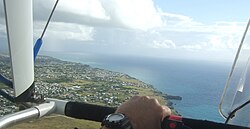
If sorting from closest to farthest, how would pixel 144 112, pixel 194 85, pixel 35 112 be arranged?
pixel 144 112 < pixel 35 112 < pixel 194 85

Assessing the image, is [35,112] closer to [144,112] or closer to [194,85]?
[144,112]

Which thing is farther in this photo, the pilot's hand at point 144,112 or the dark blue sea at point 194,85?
the dark blue sea at point 194,85

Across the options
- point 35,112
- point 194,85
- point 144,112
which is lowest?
point 194,85

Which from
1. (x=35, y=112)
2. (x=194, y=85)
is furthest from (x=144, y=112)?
(x=194, y=85)

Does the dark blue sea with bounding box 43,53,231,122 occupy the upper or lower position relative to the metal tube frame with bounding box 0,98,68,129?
lower

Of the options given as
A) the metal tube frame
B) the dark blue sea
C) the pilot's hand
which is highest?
the pilot's hand

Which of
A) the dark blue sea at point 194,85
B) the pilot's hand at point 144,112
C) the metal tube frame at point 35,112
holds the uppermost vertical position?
the pilot's hand at point 144,112

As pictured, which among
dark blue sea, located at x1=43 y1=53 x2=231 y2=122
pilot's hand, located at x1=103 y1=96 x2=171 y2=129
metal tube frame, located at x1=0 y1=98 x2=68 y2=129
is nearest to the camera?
pilot's hand, located at x1=103 y1=96 x2=171 y2=129

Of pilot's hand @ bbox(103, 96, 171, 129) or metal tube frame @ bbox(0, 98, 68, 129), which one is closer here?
Answer: pilot's hand @ bbox(103, 96, 171, 129)

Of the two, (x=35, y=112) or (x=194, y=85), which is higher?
(x=35, y=112)

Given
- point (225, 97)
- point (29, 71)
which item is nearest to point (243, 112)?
point (225, 97)

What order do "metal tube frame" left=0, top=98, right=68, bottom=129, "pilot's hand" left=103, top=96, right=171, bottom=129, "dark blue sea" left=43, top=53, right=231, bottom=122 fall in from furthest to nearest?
1. "dark blue sea" left=43, top=53, right=231, bottom=122
2. "metal tube frame" left=0, top=98, right=68, bottom=129
3. "pilot's hand" left=103, top=96, right=171, bottom=129
